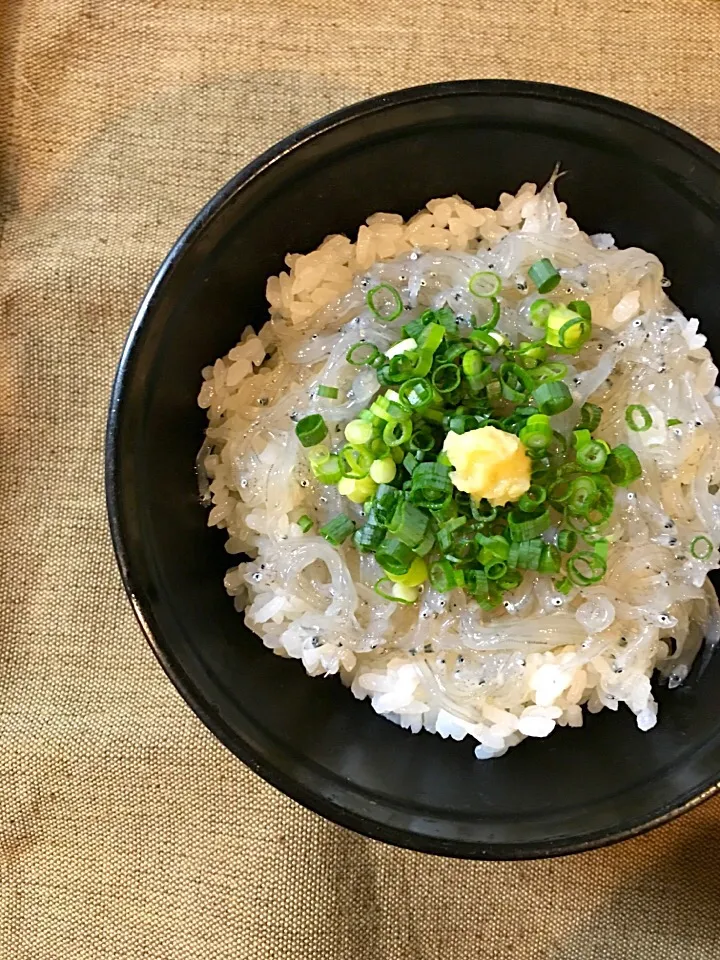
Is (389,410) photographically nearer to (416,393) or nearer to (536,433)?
(416,393)

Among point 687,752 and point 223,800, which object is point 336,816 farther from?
point 687,752

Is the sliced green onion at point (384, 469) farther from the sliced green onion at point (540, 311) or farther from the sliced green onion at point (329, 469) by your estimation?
the sliced green onion at point (540, 311)

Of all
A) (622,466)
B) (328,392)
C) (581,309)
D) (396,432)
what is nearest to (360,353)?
(328,392)

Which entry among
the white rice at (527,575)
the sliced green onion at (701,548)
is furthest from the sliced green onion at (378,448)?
the sliced green onion at (701,548)

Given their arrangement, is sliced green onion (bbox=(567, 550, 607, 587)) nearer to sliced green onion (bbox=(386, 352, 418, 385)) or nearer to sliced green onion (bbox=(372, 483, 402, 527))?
sliced green onion (bbox=(372, 483, 402, 527))

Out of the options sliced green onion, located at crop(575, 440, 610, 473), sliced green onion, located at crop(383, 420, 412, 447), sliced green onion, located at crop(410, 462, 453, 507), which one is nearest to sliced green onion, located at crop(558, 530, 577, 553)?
sliced green onion, located at crop(575, 440, 610, 473)

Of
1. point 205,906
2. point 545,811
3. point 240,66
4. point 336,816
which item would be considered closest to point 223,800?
point 205,906
